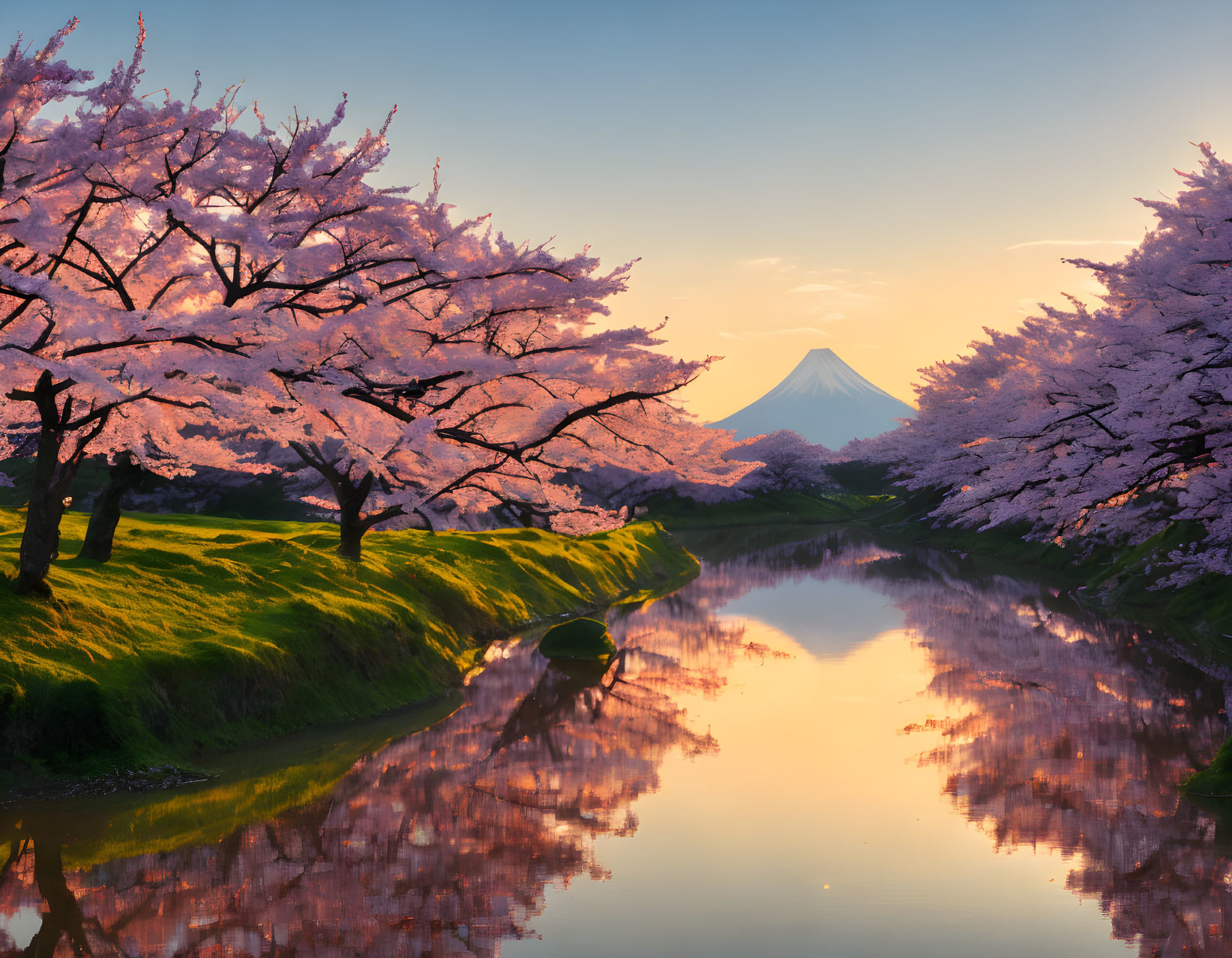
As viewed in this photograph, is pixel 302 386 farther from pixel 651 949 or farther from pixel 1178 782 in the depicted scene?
pixel 1178 782

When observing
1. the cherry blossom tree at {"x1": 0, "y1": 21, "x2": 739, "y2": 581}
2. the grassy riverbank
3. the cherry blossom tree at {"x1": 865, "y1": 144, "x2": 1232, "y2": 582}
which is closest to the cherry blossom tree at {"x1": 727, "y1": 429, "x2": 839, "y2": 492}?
the cherry blossom tree at {"x1": 865, "y1": 144, "x2": 1232, "y2": 582}

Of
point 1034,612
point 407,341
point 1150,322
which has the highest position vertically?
point 1150,322

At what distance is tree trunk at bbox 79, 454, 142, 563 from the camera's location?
696 inches

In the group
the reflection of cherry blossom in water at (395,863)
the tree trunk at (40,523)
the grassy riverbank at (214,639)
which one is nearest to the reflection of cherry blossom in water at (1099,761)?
the reflection of cherry blossom in water at (395,863)

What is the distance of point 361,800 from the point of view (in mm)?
12398

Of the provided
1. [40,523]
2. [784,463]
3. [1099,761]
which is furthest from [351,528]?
[784,463]

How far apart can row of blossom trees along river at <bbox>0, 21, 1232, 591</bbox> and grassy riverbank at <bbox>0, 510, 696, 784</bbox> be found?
1343mm

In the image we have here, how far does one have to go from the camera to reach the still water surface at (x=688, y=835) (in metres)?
8.61

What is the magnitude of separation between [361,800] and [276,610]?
6209 mm

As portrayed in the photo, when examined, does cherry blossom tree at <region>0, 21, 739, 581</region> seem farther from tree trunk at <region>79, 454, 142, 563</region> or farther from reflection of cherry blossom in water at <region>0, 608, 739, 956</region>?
reflection of cherry blossom in water at <region>0, 608, 739, 956</region>

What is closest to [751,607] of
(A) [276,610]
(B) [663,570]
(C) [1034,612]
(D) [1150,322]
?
(C) [1034,612]

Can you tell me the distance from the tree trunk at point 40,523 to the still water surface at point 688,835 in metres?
4.11

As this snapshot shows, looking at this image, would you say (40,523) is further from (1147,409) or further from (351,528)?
(1147,409)

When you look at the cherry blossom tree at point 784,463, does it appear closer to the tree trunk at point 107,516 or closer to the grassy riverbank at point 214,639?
the grassy riverbank at point 214,639
